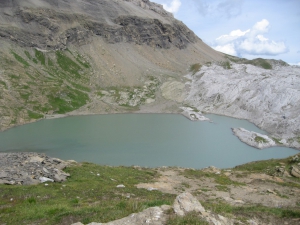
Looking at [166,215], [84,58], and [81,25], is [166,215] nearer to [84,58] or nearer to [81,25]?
[84,58]

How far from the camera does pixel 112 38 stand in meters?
150

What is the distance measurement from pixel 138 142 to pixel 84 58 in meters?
86.6

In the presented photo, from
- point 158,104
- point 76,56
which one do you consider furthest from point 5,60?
point 158,104

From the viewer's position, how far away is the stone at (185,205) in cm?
1029

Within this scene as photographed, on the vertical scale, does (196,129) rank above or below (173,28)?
below

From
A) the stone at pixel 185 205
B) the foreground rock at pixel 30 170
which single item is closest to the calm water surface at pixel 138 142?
the foreground rock at pixel 30 170

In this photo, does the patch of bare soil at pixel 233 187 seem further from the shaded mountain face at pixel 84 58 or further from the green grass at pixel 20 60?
the green grass at pixel 20 60

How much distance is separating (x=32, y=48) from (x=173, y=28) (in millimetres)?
98087

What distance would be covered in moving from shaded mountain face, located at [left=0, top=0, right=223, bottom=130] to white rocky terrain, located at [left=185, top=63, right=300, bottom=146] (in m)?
14.0

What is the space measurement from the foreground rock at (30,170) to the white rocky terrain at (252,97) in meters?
62.6

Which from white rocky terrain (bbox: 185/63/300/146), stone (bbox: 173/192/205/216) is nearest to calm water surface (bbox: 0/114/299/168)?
white rocky terrain (bbox: 185/63/300/146)

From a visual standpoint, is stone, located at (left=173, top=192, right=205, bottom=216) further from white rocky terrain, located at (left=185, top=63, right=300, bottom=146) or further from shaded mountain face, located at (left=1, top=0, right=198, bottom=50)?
shaded mountain face, located at (left=1, top=0, right=198, bottom=50)

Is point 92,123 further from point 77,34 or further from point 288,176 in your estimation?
point 77,34

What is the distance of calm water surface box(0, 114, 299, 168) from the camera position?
48.9 metres
